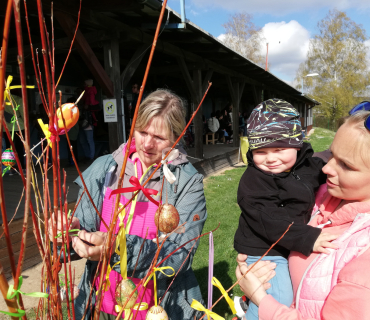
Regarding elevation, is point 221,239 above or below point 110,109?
below

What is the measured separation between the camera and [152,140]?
4.73ft

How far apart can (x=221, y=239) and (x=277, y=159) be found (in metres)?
2.79

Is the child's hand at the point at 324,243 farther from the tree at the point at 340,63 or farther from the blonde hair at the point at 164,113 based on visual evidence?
the tree at the point at 340,63

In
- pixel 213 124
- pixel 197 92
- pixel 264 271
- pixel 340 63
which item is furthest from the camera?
pixel 340 63

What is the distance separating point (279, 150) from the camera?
4.75 feet

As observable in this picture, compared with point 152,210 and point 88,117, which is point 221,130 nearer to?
point 88,117

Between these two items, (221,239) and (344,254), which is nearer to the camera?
(344,254)

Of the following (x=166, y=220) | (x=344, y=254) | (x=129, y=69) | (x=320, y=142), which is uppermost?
(x=129, y=69)

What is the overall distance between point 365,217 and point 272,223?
417 mm

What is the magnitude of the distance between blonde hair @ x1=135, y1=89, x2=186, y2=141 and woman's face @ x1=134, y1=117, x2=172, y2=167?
18mm

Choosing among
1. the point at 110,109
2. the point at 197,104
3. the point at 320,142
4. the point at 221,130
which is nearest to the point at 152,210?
the point at 110,109

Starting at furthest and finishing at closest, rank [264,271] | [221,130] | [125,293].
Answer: [221,130] → [264,271] → [125,293]

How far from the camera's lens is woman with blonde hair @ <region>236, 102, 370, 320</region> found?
2.62ft

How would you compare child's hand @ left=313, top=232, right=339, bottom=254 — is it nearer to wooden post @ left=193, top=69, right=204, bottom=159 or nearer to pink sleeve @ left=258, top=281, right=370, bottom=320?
pink sleeve @ left=258, top=281, right=370, bottom=320
